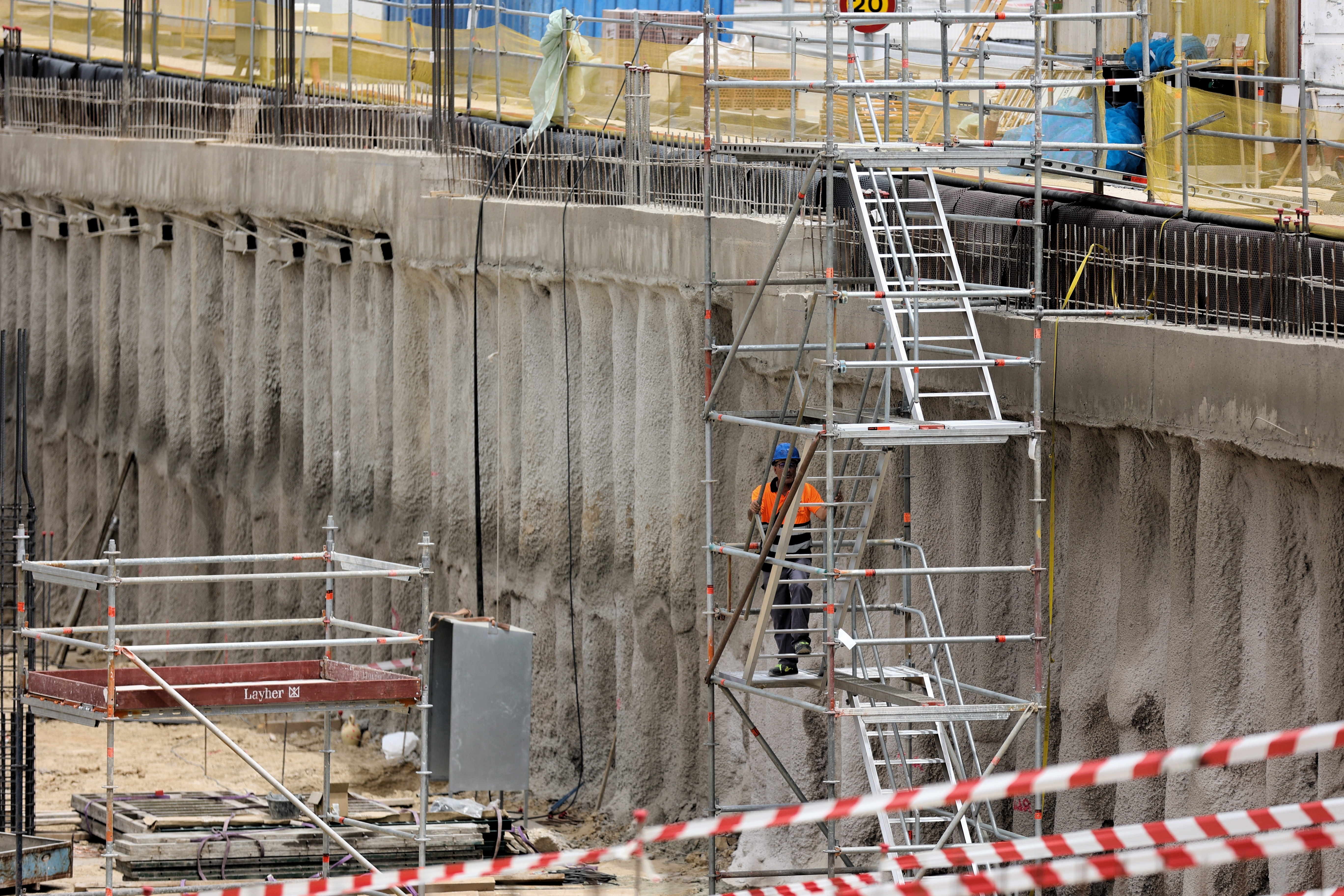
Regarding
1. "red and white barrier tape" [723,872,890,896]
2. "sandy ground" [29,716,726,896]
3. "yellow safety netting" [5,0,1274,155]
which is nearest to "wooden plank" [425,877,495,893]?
"sandy ground" [29,716,726,896]

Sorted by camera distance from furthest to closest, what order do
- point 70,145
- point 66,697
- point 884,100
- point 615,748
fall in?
point 70,145
point 615,748
point 884,100
point 66,697

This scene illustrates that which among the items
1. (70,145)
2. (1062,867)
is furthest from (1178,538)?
(70,145)

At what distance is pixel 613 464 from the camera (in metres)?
17.9

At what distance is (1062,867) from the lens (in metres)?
6.94

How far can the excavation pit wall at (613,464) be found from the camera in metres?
11.8

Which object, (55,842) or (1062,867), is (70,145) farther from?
(1062,867)

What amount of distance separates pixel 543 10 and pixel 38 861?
12.7 m

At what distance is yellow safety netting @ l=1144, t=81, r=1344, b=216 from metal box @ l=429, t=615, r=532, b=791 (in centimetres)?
499

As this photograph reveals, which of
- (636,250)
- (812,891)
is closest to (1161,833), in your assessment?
(812,891)

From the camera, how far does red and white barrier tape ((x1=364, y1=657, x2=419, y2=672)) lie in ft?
57.4

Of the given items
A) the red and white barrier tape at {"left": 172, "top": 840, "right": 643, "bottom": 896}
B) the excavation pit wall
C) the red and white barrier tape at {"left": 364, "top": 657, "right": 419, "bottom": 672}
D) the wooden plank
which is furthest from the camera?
the red and white barrier tape at {"left": 364, "top": 657, "right": 419, "bottom": 672}

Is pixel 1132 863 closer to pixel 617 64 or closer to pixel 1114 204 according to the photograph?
pixel 1114 204

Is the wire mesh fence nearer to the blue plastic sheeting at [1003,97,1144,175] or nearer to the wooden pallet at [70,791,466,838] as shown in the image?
the blue plastic sheeting at [1003,97,1144,175]

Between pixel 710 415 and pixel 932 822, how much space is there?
9.65 feet
